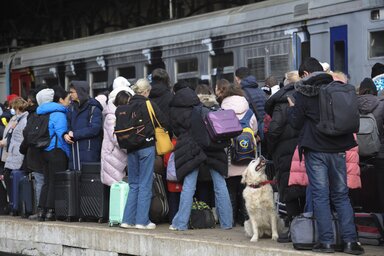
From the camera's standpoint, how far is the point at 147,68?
60.7ft

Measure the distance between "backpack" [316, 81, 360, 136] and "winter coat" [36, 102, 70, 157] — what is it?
5.02 metres

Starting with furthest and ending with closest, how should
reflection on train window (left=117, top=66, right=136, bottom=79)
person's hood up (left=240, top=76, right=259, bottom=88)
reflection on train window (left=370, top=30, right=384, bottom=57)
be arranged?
reflection on train window (left=117, top=66, right=136, bottom=79), reflection on train window (left=370, top=30, right=384, bottom=57), person's hood up (left=240, top=76, right=259, bottom=88)

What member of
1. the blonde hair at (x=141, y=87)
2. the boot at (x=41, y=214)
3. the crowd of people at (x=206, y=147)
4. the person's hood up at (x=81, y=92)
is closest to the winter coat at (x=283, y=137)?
the crowd of people at (x=206, y=147)

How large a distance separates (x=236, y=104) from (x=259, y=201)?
6.28 ft

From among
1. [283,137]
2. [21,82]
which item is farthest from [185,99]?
[21,82]

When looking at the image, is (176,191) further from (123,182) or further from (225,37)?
(225,37)

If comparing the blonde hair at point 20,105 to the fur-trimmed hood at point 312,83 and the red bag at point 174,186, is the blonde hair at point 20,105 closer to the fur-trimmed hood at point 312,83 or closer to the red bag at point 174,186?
the red bag at point 174,186

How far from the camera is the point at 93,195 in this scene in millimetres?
12320

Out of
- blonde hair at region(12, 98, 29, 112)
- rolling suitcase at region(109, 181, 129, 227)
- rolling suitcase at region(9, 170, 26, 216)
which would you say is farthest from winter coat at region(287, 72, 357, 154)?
blonde hair at region(12, 98, 29, 112)

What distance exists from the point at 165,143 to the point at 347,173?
2782mm

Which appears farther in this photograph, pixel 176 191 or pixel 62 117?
pixel 62 117

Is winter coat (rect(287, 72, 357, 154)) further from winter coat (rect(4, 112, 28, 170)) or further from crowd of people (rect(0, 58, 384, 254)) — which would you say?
winter coat (rect(4, 112, 28, 170))

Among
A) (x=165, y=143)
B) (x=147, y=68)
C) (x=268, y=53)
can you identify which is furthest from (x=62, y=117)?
(x=147, y=68)

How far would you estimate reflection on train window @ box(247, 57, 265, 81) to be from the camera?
51.3 ft
